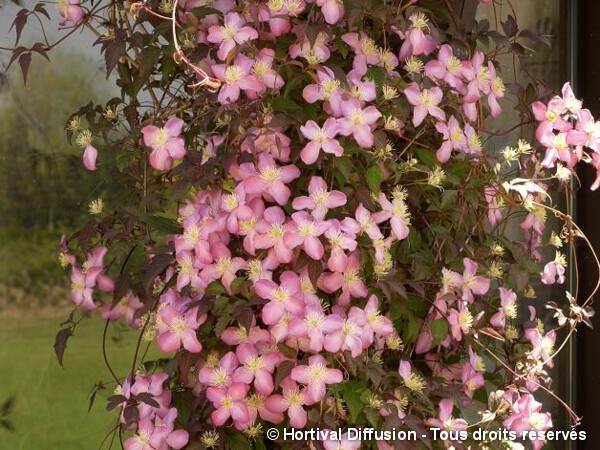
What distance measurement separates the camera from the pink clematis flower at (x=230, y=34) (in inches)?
53.3

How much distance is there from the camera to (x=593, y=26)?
2229mm

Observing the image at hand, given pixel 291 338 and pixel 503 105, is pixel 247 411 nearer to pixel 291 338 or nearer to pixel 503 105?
pixel 291 338

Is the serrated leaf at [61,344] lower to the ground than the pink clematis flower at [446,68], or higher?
lower

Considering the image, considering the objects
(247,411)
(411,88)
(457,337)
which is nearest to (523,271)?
(457,337)

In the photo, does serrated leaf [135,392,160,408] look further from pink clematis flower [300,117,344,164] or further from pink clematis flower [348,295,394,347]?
pink clematis flower [300,117,344,164]

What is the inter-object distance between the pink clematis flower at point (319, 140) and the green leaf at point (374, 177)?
7 centimetres

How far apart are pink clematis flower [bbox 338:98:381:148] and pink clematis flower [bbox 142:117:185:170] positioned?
25cm

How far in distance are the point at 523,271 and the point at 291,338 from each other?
0.49m

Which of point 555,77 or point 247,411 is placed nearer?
point 247,411

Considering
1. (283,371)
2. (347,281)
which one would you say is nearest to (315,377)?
(283,371)

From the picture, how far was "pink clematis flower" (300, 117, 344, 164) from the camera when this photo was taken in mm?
1332

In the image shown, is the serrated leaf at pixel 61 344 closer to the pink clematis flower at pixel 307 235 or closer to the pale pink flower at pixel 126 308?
the pale pink flower at pixel 126 308

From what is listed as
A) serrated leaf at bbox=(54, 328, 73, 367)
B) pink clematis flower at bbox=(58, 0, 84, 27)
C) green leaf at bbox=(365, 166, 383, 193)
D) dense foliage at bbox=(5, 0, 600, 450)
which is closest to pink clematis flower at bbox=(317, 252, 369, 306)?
dense foliage at bbox=(5, 0, 600, 450)

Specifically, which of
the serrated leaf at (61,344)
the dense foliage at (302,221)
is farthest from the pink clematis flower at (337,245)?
the serrated leaf at (61,344)
